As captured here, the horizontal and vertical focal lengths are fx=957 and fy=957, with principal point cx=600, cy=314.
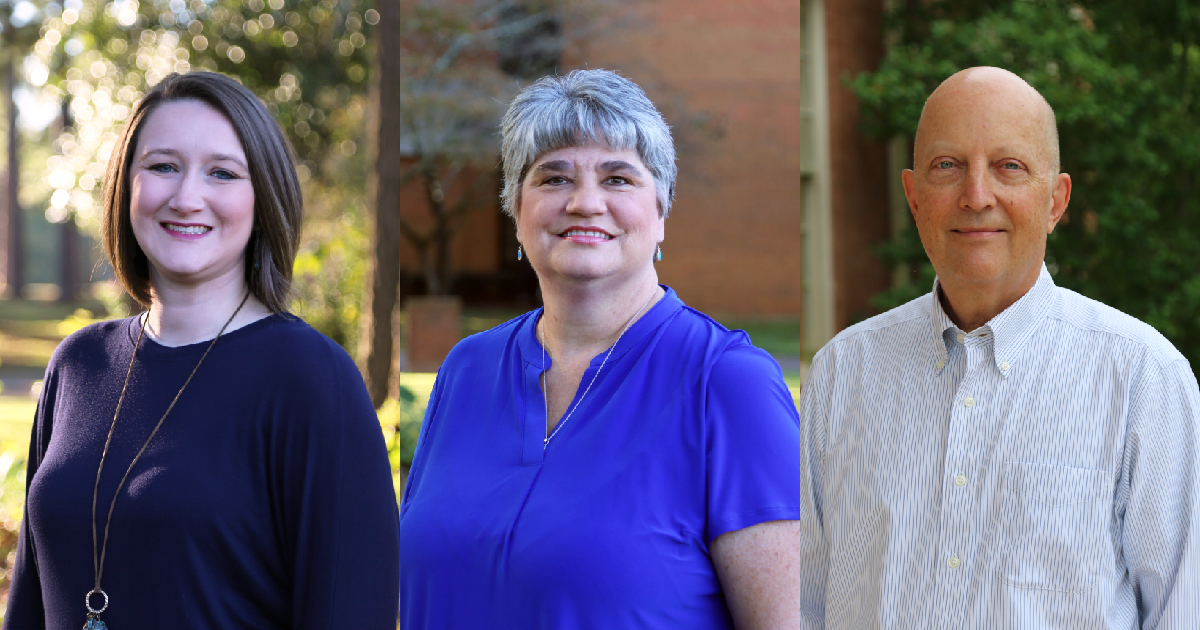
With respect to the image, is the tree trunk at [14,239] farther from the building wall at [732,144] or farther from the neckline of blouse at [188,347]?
the neckline of blouse at [188,347]

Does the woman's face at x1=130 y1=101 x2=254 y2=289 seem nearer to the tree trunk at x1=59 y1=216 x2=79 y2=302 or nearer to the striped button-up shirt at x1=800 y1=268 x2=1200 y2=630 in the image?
the striped button-up shirt at x1=800 y1=268 x2=1200 y2=630

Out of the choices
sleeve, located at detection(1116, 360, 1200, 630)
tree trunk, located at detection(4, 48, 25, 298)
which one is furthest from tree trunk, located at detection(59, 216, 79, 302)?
sleeve, located at detection(1116, 360, 1200, 630)

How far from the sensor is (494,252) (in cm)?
201

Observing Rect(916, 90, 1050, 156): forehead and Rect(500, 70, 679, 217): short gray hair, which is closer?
Rect(500, 70, 679, 217): short gray hair

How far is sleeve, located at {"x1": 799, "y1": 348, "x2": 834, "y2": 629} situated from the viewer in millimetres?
1801

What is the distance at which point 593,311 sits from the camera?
1.60 m

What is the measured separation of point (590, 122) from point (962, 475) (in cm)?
86

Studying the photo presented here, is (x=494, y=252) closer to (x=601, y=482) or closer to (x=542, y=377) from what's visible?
(x=542, y=377)

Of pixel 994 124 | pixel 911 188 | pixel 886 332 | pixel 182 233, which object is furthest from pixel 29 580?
pixel 994 124

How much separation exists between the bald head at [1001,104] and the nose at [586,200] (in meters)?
0.62

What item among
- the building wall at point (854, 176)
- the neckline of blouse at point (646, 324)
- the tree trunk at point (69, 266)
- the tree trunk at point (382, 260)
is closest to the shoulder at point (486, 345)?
the neckline of blouse at point (646, 324)

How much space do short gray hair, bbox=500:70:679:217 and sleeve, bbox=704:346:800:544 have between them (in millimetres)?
300

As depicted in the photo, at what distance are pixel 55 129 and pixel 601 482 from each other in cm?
572

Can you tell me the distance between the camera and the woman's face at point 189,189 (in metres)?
1.71
